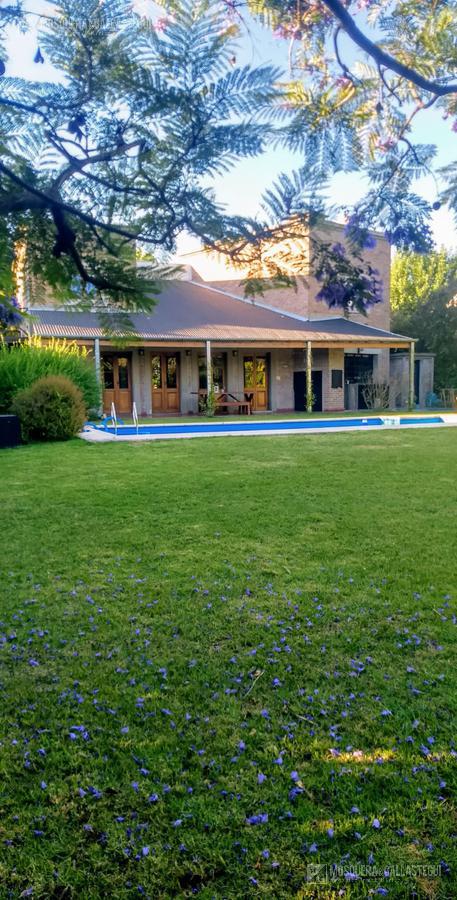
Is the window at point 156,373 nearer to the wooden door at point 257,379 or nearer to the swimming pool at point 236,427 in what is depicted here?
the wooden door at point 257,379

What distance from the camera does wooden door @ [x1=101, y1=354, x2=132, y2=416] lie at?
23.8m

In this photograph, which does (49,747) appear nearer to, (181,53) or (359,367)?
(181,53)

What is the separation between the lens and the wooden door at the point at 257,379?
26.6 metres

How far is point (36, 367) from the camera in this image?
15430 millimetres

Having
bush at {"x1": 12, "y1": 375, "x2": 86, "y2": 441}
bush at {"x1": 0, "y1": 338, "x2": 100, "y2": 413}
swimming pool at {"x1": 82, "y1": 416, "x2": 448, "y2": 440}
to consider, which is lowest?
swimming pool at {"x1": 82, "y1": 416, "x2": 448, "y2": 440}

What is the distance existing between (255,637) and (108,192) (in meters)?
2.86

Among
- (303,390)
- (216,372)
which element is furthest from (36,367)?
(303,390)

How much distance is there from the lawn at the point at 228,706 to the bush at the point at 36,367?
9.45 meters

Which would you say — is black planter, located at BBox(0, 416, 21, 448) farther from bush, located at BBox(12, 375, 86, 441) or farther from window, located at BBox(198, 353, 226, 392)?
window, located at BBox(198, 353, 226, 392)

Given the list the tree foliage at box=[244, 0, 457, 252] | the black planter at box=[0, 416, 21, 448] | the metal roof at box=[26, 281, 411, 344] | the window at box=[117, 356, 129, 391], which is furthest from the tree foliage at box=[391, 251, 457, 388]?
the tree foliage at box=[244, 0, 457, 252]

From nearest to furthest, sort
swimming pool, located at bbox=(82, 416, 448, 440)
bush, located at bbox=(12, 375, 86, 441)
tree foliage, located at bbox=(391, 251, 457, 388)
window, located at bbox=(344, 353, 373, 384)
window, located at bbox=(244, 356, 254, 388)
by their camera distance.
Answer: bush, located at bbox=(12, 375, 86, 441) < swimming pool, located at bbox=(82, 416, 448, 440) < window, located at bbox=(244, 356, 254, 388) < window, located at bbox=(344, 353, 373, 384) < tree foliage, located at bbox=(391, 251, 457, 388)

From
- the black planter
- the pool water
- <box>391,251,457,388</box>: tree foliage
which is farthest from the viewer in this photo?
<box>391,251,457,388</box>: tree foliage

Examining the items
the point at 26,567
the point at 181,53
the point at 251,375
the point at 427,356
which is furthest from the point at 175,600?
the point at 427,356

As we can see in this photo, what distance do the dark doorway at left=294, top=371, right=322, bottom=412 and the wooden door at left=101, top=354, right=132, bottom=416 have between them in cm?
787
